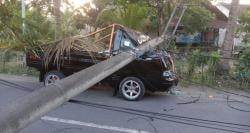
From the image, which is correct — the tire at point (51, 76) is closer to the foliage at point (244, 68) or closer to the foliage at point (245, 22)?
the foliage at point (244, 68)

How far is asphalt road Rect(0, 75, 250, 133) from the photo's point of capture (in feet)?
20.0

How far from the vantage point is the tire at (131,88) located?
837cm

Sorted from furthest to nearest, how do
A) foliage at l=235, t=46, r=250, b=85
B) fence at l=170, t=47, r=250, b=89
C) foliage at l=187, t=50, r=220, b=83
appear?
foliage at l=187, t=50, r=220, b=83
fence at l=170, t=47, r=250, b=89
foliage at l=235, t=46, r=250, b=85

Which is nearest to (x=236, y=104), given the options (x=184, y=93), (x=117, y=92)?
(x=184, y=93)

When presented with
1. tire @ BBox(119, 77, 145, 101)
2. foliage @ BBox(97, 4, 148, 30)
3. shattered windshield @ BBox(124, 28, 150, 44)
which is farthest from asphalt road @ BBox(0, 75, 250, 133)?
foliage @ BBox(97, 4, 148, 30)

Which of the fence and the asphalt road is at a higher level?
the fence

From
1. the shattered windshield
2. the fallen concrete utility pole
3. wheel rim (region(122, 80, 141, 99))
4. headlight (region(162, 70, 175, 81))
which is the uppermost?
the shattered windshield

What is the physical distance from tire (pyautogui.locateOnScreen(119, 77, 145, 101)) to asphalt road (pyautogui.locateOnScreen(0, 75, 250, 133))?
0.17 meters

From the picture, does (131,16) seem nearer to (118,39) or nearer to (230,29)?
(118,39)

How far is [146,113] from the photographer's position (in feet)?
22.0

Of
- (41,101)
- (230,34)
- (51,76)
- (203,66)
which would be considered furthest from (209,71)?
(41,101)

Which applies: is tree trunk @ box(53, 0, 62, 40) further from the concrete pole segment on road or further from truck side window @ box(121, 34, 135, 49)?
the concrete pole segment on road

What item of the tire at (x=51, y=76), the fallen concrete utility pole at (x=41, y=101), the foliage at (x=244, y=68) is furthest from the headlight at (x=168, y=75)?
the fallen concrete utility pole at (x=41, y=101)

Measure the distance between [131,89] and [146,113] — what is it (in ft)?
5.90
